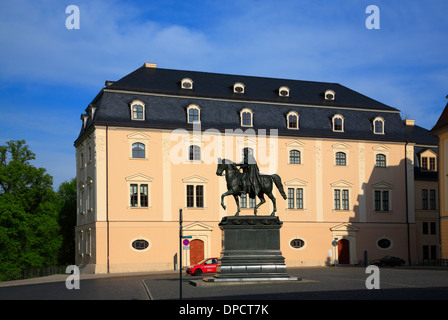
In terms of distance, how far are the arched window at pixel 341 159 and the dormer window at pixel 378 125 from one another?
12.6ft

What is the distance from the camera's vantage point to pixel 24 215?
2391 inches

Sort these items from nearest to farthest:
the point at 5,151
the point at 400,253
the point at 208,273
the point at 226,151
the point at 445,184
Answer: the point at 208,273, the point at 445,184, the point at 226,151, the point at 400,253, the point at 5,151

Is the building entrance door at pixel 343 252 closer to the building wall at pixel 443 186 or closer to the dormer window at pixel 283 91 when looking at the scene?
the building wall at pixel 443 186

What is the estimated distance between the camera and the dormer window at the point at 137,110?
5291 centimetres

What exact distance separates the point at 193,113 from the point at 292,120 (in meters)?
9.05

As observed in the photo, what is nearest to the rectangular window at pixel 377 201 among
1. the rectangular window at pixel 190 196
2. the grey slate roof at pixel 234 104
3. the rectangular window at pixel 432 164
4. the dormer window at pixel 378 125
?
the grey slate roof at pixel 234 104

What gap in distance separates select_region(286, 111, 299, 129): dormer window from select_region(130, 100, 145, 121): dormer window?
12905 millimetres

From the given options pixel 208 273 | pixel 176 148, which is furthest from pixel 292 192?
pixel 208 273

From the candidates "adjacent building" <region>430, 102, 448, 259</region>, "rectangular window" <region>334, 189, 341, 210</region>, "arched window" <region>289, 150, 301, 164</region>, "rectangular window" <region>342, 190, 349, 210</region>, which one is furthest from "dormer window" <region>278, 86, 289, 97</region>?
"adjacent building" <region>430, 102, 448, 259</region>

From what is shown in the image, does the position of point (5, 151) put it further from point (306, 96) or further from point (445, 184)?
point (445, 184)

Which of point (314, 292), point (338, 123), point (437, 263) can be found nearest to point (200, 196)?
point (338, 123)

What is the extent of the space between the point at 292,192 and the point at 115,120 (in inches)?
650

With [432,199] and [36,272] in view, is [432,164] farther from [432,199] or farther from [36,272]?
[36,272]

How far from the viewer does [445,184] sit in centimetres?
5066
